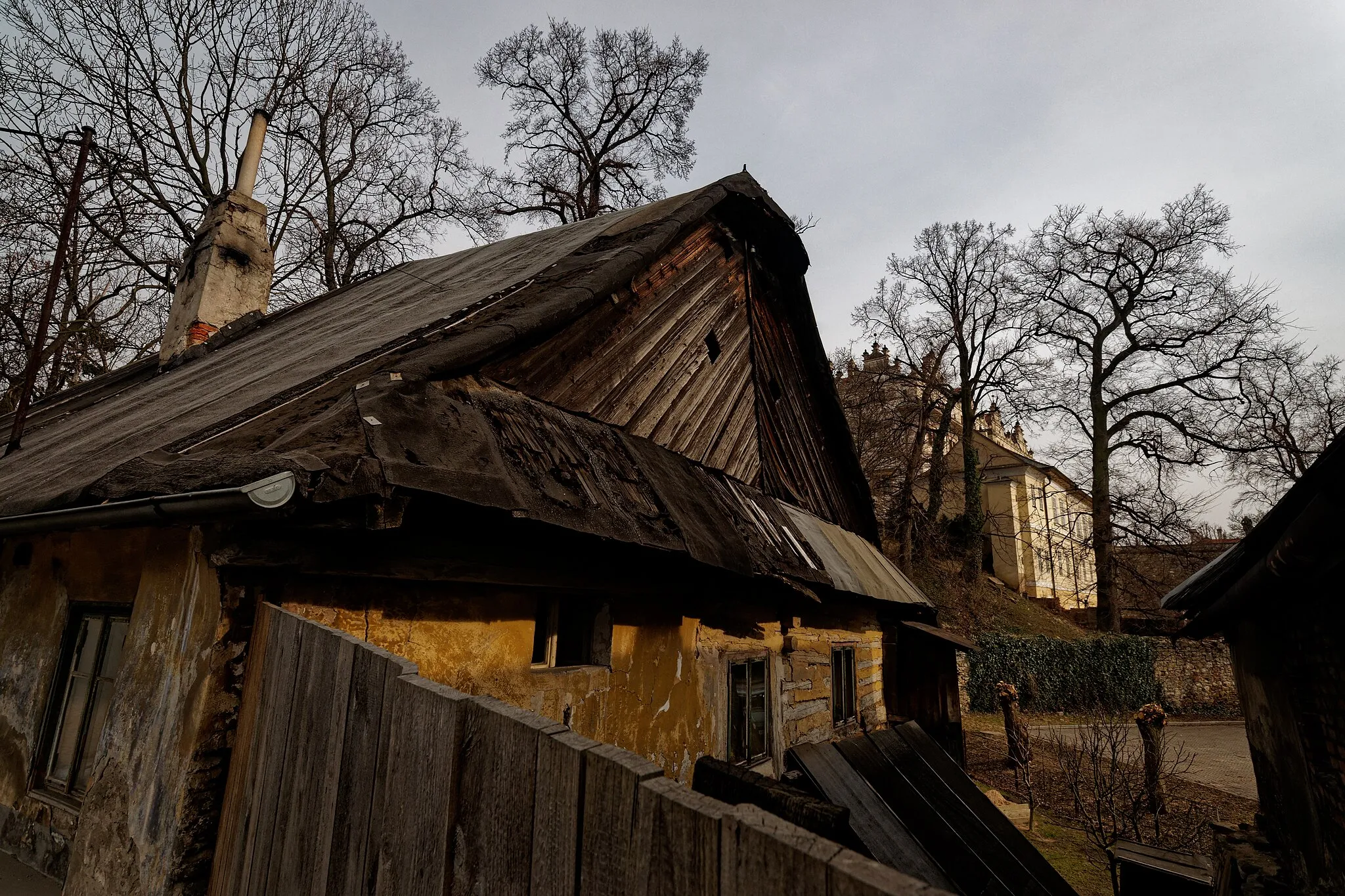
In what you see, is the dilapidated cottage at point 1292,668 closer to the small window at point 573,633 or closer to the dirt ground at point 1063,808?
the dirt ground at point 1063,808

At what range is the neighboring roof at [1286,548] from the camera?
2885mm

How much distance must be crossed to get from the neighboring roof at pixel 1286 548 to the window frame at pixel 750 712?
141 inches

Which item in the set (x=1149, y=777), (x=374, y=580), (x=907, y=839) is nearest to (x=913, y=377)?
(x=1149, y=777)

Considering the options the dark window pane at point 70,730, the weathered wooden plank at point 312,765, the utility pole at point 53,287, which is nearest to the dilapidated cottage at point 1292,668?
the weathered wooden plank at point 312,765

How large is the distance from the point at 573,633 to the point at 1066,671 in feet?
71.5

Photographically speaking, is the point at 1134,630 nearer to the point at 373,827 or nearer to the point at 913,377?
the point at 373,827

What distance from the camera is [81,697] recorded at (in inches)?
151

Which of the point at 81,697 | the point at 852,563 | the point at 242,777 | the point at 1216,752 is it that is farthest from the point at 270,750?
the point at 1216,752

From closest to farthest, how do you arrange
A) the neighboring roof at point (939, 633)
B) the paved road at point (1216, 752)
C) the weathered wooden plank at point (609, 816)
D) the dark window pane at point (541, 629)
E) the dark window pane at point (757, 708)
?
the weathered wooden plank at point (609, 816) < the dark window pane at point (541, 629) < the dark window pane at point (757, 708) < the neighboring roof at point (939, 633) < the paved road at point (1216, 752)

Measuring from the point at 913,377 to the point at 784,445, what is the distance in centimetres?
1751

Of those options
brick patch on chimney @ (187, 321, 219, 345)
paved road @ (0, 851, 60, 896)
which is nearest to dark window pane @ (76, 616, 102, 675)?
paved road @ (0, 851, 60, 896)

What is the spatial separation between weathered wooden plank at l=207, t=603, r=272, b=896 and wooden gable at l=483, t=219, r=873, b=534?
6.82 ft

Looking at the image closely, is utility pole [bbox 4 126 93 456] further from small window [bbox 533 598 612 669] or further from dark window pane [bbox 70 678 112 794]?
small window [bbox 533 598 612 669]

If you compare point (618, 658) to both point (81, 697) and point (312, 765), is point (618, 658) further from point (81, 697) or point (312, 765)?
point (81, 697)
